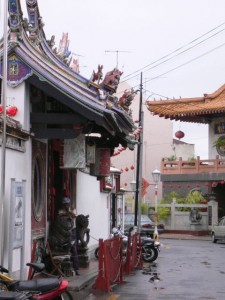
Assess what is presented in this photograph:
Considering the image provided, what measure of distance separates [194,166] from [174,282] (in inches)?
1102

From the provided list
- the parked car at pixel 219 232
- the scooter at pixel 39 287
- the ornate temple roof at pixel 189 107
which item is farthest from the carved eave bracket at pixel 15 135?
the ornate temple roof at pixel 189 107

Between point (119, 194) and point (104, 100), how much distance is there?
Result: 1522cm

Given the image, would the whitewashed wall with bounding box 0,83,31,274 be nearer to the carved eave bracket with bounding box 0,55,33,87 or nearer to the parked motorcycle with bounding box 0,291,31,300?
the carved eave bracket with bounding box 0,55,33,87

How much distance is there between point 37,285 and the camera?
26.1 feet

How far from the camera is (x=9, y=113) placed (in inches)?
494

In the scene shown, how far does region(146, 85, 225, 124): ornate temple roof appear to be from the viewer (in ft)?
138

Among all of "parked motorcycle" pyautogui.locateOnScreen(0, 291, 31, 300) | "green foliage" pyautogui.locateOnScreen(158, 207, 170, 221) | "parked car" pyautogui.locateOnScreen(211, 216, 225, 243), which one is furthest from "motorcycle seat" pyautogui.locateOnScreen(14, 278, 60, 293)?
"green foliage" pyautogui.locateOnScreen(158, 207, 170, 221)

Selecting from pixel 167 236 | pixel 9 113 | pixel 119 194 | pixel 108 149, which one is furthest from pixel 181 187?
pixel 9 113

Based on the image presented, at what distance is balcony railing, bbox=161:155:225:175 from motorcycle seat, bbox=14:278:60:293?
33.4 meters

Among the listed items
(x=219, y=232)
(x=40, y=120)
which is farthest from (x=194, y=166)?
(x=40, y=120)

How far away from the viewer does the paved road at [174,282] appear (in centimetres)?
1238

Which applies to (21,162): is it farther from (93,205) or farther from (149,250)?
(93,205)

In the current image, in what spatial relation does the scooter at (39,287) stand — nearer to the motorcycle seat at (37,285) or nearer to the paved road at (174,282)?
the motorcycle seat at (37,285)

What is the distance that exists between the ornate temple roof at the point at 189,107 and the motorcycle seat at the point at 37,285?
34.1 m
